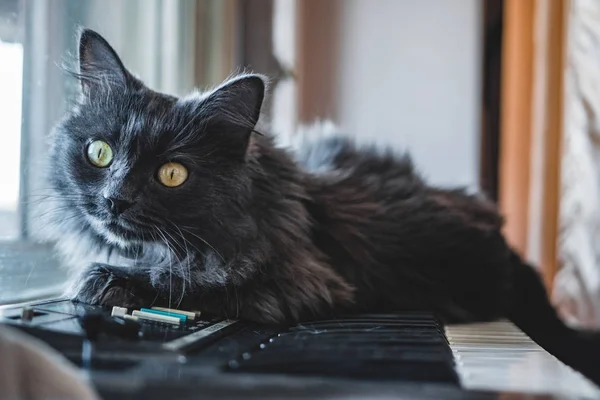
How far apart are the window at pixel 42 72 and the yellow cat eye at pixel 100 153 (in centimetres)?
20

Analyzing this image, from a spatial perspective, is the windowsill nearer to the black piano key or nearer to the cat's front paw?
the cat's front paw

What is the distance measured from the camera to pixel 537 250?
2.40 meters

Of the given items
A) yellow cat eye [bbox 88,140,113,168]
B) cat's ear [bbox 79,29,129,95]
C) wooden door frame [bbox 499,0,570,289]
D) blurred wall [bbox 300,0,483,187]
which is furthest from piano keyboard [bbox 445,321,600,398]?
blurred wall [bbox 300,0,483,187]

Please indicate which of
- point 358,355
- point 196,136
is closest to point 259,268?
point 196,136

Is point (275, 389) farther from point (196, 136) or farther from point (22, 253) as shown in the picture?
point (22, 253)

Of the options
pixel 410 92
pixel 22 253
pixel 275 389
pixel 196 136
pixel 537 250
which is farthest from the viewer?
pixel 410 92

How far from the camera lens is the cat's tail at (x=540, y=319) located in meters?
1.47

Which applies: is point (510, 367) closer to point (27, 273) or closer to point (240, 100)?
point (240, 100)

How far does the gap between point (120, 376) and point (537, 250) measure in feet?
6.71

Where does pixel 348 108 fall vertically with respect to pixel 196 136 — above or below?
above

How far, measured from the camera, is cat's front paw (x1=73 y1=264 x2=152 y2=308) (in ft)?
3.66

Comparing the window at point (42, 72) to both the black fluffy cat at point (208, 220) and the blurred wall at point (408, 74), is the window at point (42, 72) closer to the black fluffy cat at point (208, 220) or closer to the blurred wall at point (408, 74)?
the black fluffy cat at point (208, 220)

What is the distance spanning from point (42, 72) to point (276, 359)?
104 cm

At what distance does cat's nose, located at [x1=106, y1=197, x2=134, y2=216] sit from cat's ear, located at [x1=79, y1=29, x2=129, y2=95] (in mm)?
257
